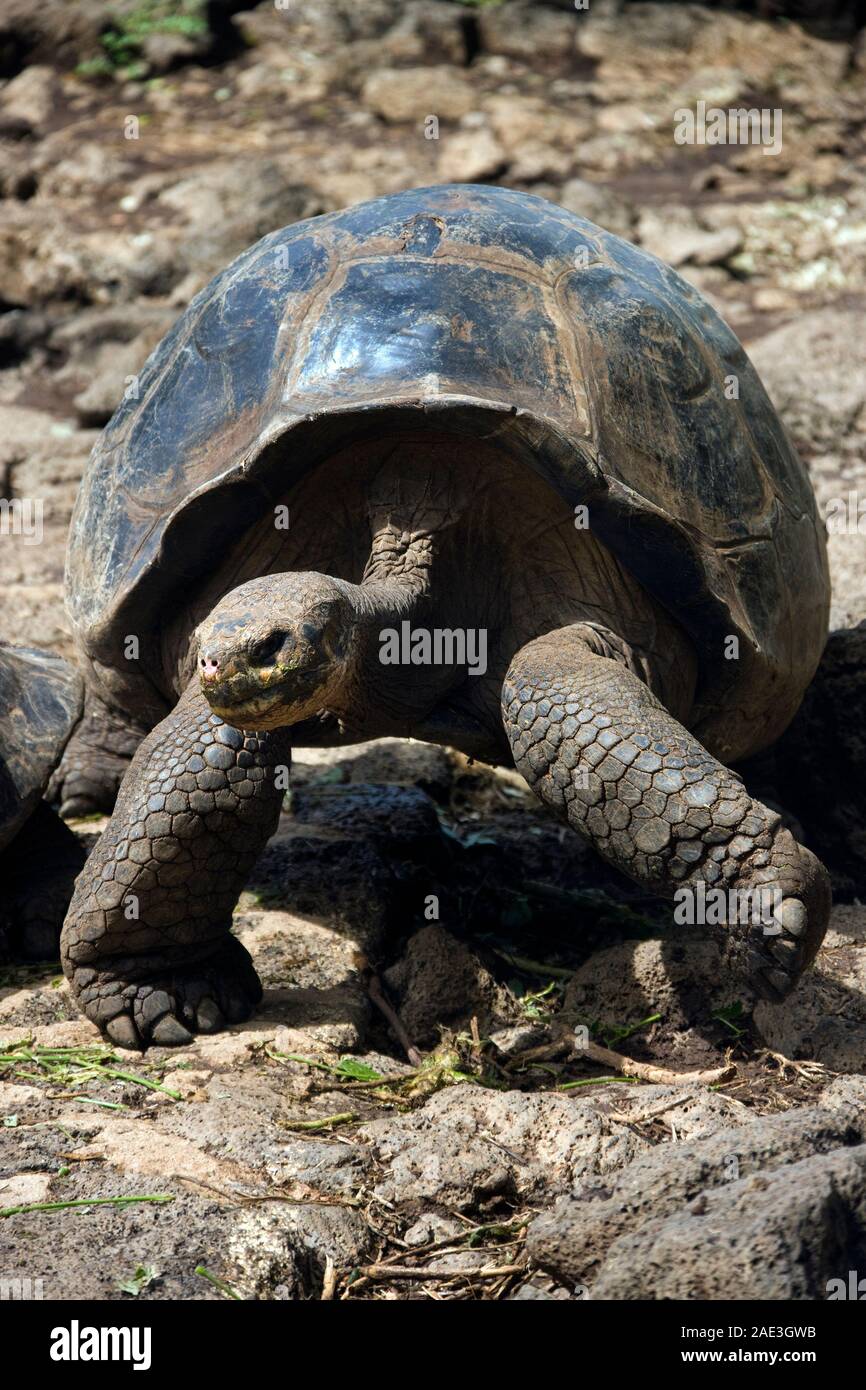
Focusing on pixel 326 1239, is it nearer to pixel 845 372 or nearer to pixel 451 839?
pixel 451 839

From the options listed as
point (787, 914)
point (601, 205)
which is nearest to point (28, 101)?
point (601, 205)

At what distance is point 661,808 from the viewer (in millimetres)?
3318

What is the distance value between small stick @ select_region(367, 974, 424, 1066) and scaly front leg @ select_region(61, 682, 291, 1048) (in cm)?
38

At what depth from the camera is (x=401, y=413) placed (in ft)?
11.9

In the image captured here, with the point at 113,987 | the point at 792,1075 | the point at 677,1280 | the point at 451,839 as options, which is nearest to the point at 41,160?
the point at 451,839

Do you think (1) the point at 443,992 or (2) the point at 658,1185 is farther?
(1) the point at 443,992

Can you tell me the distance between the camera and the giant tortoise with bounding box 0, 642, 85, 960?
13.9 feet

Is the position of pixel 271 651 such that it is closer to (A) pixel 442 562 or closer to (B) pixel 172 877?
(B) pixel 172 877

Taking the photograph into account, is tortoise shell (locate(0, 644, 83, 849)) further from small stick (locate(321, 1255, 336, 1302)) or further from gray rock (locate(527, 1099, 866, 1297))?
gray rock (locate(527, 1099, 866, 1297))

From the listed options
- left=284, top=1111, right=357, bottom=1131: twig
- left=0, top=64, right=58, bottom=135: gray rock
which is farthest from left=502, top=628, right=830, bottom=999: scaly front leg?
left=0, top=64, right=58, bottom=135: gray rock

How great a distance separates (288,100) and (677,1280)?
1061cm

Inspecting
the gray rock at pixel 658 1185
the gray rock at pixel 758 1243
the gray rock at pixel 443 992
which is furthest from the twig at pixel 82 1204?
the gray rock at pixel 443 992

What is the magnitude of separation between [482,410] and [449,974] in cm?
146

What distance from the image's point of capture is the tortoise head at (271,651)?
9.93 ft
